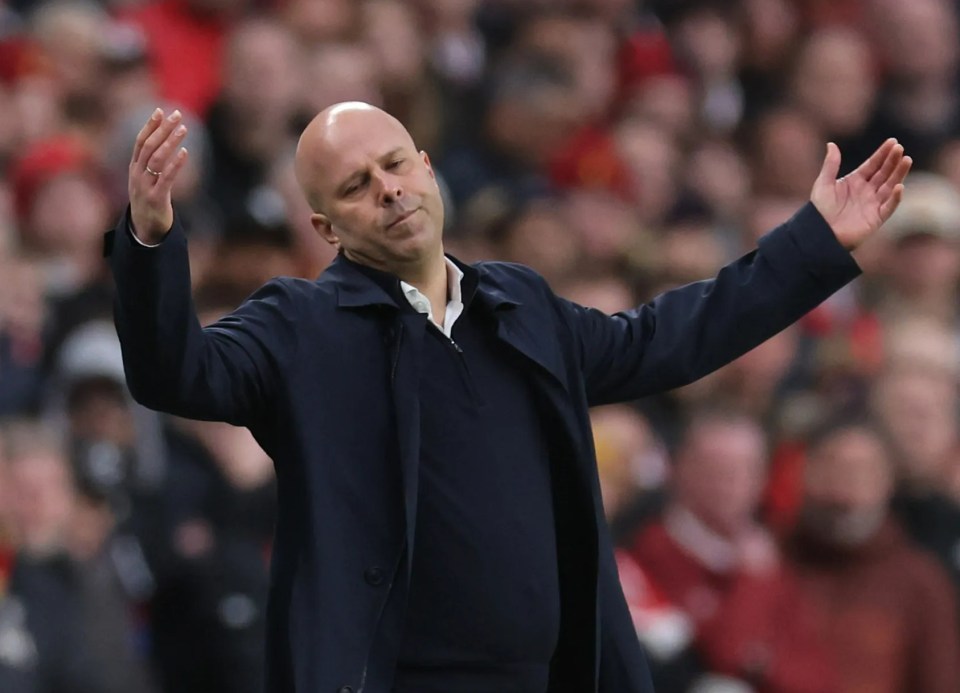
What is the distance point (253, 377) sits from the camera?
3145 mm

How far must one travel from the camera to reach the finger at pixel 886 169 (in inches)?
139

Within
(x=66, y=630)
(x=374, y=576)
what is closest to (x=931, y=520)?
(x=66, y=630)

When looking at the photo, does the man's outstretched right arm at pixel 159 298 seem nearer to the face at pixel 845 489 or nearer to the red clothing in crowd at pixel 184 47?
the face at pixel 845 489

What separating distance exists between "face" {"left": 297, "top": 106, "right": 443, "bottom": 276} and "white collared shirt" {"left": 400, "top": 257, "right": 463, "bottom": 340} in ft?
0.13

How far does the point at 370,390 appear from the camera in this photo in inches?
126

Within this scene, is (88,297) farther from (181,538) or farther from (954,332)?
(954,332)

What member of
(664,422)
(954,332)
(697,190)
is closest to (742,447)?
(664,422)

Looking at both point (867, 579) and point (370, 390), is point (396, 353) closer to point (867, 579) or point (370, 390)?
point (370, 390)

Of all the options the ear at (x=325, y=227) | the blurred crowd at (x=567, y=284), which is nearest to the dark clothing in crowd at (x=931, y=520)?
the blurred crowd at (x=567, y=284)

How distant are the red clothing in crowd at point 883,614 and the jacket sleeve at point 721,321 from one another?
2.56 metres

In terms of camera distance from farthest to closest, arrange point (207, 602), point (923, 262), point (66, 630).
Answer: point (923, 262)
point (207, 602)
point (66, 630)

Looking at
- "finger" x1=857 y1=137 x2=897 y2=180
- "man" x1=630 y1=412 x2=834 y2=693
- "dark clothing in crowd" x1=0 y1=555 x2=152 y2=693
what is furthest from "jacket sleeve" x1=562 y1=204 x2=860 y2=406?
"man" x1=630 y1=412 x2=834 y2=693

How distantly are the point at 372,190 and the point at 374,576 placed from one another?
64cm

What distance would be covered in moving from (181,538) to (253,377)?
2.11m
